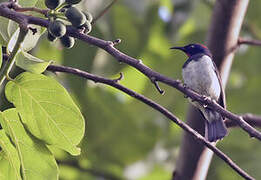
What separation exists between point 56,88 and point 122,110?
2090 millimetres

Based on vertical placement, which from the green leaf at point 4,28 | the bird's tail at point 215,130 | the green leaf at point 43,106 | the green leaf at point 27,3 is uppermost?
the bird's tail at point 215,130

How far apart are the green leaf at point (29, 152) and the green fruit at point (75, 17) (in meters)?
0.33

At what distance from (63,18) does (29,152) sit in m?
0.41

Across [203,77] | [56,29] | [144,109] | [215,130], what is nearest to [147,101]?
[56,29]

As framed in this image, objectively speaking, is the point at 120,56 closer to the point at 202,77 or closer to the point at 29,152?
the point at 29,152

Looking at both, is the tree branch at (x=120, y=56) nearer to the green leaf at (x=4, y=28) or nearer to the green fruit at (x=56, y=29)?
the green fruit at (x=56, y=29)

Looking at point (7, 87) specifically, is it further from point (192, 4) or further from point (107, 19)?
point (192, 4)

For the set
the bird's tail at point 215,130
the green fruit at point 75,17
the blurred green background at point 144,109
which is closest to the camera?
the green fruit at point 75,17

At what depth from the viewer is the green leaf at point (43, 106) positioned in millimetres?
1593

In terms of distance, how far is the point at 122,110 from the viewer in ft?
12.0

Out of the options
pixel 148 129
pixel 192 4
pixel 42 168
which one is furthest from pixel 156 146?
pixel 42 168

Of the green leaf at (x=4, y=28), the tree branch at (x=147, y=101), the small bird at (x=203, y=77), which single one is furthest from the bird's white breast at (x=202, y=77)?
the green leaf at (x=4, y=28)

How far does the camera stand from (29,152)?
1649 mm

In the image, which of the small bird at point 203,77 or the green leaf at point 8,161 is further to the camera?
the small bird at point 203,77
